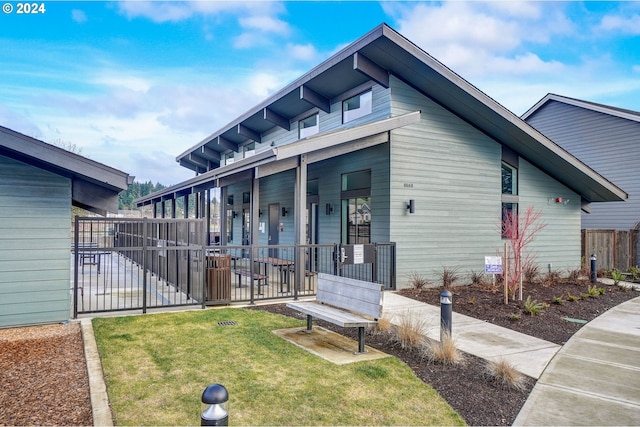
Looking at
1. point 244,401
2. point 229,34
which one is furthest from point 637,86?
point 244,401

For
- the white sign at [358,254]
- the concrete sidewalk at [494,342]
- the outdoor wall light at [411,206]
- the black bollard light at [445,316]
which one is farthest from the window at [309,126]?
the black bollard light at [445,316]

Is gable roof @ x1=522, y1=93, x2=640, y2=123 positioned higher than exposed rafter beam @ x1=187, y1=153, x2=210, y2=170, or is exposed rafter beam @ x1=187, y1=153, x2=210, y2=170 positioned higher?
gable roof @ x1=522, y1=93, x2=640, y2=123

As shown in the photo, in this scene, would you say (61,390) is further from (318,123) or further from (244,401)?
(318,123)

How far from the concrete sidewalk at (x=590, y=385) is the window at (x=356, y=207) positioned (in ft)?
19.6

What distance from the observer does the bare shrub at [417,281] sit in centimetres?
1070

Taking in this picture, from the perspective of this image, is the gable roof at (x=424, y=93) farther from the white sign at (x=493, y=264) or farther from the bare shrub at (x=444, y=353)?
the bare shrub at (x=444, y=353)

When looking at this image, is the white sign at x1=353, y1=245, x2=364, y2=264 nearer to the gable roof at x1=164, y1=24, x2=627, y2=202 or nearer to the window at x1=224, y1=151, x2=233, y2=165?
the gable roof at x1=164, y1=24, x2=627, y2=202

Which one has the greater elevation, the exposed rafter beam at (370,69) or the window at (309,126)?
the exposed rafter beam at (370,69)

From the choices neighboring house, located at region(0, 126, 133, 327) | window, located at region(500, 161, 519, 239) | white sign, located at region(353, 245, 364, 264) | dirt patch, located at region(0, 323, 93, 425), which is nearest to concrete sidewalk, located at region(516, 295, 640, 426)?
dirt patch, located at region(0, 323, 93, 425)

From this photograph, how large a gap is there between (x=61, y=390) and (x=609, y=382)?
19.5 feet

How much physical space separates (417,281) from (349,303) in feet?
17.4

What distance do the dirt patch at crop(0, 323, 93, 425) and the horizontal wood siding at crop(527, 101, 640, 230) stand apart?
60.4 feet

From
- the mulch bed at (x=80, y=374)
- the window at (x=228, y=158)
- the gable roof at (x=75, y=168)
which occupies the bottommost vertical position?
the mulch bed at (x=80, y=374)

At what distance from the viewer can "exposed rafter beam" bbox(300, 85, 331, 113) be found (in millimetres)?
12555
